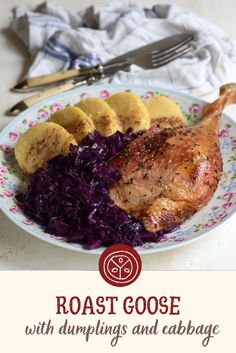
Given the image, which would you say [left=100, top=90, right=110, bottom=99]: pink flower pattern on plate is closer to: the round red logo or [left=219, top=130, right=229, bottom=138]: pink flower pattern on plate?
[left=219, top=130, right=229, bottom=138]: pink flower pattern on plate

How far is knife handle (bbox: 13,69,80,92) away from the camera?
11.3 ft

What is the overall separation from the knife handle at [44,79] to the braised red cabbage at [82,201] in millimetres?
991

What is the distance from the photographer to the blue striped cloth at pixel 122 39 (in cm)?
345

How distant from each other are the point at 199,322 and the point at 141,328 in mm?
206

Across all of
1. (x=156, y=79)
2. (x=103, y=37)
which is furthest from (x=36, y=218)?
(x=103, y=37)

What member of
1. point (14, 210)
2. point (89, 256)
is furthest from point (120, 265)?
point (14, 210)

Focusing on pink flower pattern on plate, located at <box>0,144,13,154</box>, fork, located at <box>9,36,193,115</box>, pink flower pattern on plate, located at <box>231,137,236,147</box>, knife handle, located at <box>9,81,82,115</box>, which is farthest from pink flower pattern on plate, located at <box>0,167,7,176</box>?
pink flower pattern on plate, located at <box>231,137,236,147</box>

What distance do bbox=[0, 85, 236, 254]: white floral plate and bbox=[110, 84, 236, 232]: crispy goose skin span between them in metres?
0.06

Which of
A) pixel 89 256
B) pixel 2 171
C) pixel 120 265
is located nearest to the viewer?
pixel 120 265

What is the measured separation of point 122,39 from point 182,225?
5.70 ft

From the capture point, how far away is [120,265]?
2152 millimetres

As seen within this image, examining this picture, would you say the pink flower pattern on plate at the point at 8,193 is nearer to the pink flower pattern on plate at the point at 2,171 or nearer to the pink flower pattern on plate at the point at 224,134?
the pink flower pattern on plate at the point at 2,171

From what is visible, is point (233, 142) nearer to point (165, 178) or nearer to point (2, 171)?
point (165, 178)

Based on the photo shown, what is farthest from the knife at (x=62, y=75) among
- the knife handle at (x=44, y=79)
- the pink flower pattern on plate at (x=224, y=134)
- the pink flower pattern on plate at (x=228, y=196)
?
the pink flower pattern on plate at (x=228, y=196)
